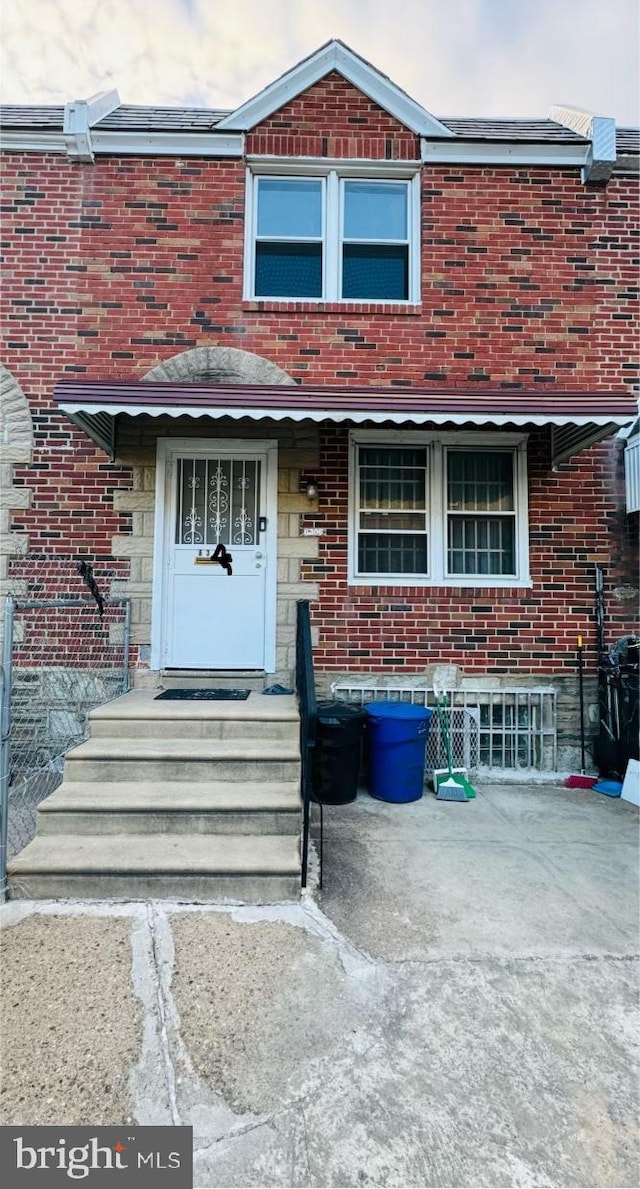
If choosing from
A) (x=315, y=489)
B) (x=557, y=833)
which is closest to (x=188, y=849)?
(x=557, y=833)

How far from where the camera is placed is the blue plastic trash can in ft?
15.7

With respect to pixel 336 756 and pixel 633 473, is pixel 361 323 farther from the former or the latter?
pixel 336 756

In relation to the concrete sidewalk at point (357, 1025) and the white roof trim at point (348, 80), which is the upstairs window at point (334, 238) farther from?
the concrete sidewalk at point (357, 1025)

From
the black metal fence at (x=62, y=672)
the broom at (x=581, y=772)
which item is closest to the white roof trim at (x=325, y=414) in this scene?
the black metal fence at (x=62, y=672)

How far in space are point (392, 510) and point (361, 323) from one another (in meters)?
1.98

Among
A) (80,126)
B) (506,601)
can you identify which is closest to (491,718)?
(506,601)

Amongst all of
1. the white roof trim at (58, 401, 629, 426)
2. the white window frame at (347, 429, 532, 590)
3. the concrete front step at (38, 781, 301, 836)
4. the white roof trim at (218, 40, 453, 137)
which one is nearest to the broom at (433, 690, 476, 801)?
the white window frame at (347, 429, 532, 590)

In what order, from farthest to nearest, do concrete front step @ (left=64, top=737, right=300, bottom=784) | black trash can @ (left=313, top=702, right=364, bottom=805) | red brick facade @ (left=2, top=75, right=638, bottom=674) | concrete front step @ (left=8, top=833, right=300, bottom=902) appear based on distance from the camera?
red brick facade @ (left=2, top=75, right=638, bottom=674) < black trash can @ (left=313, top=702, right=364, bottom=805) < concrete front step @ (left=64, top=737, right=300, bottom=784) < concrete front step @ (left=8, top=833, right=300, bottom=902)

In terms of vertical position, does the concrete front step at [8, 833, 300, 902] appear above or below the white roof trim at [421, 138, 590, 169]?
below

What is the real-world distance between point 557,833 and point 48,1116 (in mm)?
3558

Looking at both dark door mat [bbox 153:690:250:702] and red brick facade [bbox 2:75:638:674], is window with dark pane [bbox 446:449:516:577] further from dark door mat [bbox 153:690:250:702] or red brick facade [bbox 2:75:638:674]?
dark door mat [bbox 153:690:250:702]

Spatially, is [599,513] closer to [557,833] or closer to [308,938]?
[557,833]

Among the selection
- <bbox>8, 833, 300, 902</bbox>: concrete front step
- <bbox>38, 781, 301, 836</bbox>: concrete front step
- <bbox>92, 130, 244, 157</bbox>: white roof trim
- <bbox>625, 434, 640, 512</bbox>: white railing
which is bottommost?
<bbox>8, 833, 300, 902</bbox>: concrete front step

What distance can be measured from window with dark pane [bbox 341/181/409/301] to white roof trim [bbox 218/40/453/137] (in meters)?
0.60
